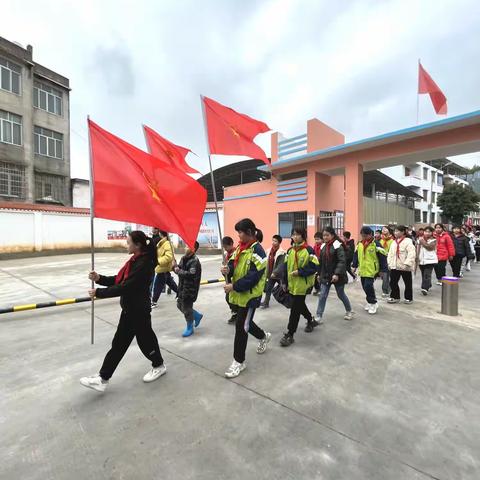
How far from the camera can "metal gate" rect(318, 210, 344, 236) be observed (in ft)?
47.6

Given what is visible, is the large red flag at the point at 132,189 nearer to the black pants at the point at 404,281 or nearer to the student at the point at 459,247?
the black pants at the point at 404,281

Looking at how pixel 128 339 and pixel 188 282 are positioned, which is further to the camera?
pixel 188 282

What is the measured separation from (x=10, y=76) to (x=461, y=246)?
1087 inches

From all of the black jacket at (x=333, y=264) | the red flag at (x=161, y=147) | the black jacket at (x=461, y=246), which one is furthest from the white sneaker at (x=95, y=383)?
the black jacket at (x=461, y=246)

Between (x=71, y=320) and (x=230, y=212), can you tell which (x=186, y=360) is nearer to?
(x=71, y=320)

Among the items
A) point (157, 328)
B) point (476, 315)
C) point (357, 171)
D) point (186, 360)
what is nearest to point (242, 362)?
point (186, 360)

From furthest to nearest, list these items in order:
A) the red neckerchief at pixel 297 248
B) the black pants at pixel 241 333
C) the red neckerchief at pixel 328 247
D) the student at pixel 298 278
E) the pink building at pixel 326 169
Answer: the pink building at pixel 326 169, the red neckerchief at pixel 328 247, the red neckerchief at pixel 297 248, the student at pixel 298 278, the black pants at pixel 241 333

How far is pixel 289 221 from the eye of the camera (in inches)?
607

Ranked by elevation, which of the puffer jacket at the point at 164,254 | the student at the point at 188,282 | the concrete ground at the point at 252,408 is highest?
the puffer jacket at the point at 164,254

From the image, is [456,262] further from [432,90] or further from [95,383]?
[95,383]

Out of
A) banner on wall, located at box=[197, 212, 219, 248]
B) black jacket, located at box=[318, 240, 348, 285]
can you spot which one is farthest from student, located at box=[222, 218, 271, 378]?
banner on wall, located at box=[197, 212, 219, 248]

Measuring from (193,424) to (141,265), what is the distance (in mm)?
1394

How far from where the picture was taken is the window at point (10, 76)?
20.5 metres

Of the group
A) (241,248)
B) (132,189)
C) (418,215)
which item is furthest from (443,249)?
(418,215)
